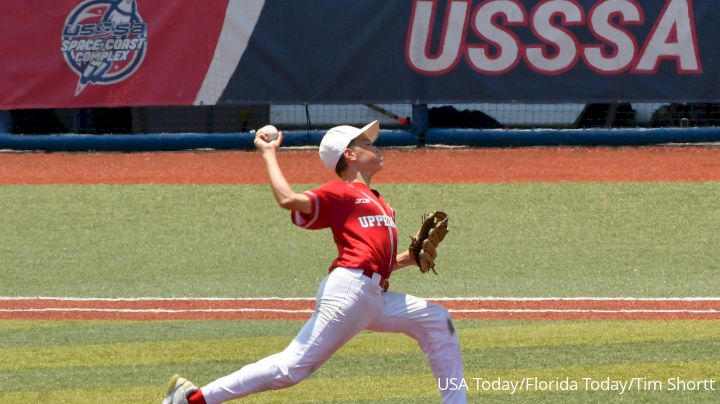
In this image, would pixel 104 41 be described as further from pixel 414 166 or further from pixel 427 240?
pixel 427 240

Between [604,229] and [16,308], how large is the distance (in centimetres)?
656

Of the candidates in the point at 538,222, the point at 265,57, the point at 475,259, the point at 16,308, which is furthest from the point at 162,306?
the point at 265,57

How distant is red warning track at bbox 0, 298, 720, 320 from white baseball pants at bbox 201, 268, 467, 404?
14.7 ft

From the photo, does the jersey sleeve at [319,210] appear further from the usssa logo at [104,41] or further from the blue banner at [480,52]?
the usssa logo at [104,41]

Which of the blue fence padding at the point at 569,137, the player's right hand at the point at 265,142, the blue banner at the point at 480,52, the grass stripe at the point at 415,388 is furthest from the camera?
the blue fence padding at the point at 569,137

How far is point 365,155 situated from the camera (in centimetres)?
671

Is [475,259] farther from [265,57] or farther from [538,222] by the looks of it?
[265,57]

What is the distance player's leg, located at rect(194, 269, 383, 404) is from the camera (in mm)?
6348

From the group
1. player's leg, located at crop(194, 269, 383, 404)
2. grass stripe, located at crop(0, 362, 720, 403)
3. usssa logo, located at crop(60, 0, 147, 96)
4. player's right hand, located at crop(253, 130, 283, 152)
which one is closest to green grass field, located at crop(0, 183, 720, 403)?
grass stripe, located at crop(0, 362, 720, 403)

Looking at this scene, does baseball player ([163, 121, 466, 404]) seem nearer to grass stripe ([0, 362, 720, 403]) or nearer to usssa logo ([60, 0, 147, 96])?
grass stripe ([0, 362, 720, 403])

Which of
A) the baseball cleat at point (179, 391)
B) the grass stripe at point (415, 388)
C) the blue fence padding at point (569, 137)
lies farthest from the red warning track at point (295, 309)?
the blue fence padding at point (569, 137)

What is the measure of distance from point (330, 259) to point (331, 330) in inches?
294

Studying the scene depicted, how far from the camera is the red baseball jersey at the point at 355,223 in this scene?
6418mm

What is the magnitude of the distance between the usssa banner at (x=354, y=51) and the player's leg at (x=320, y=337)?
37.7 ft
